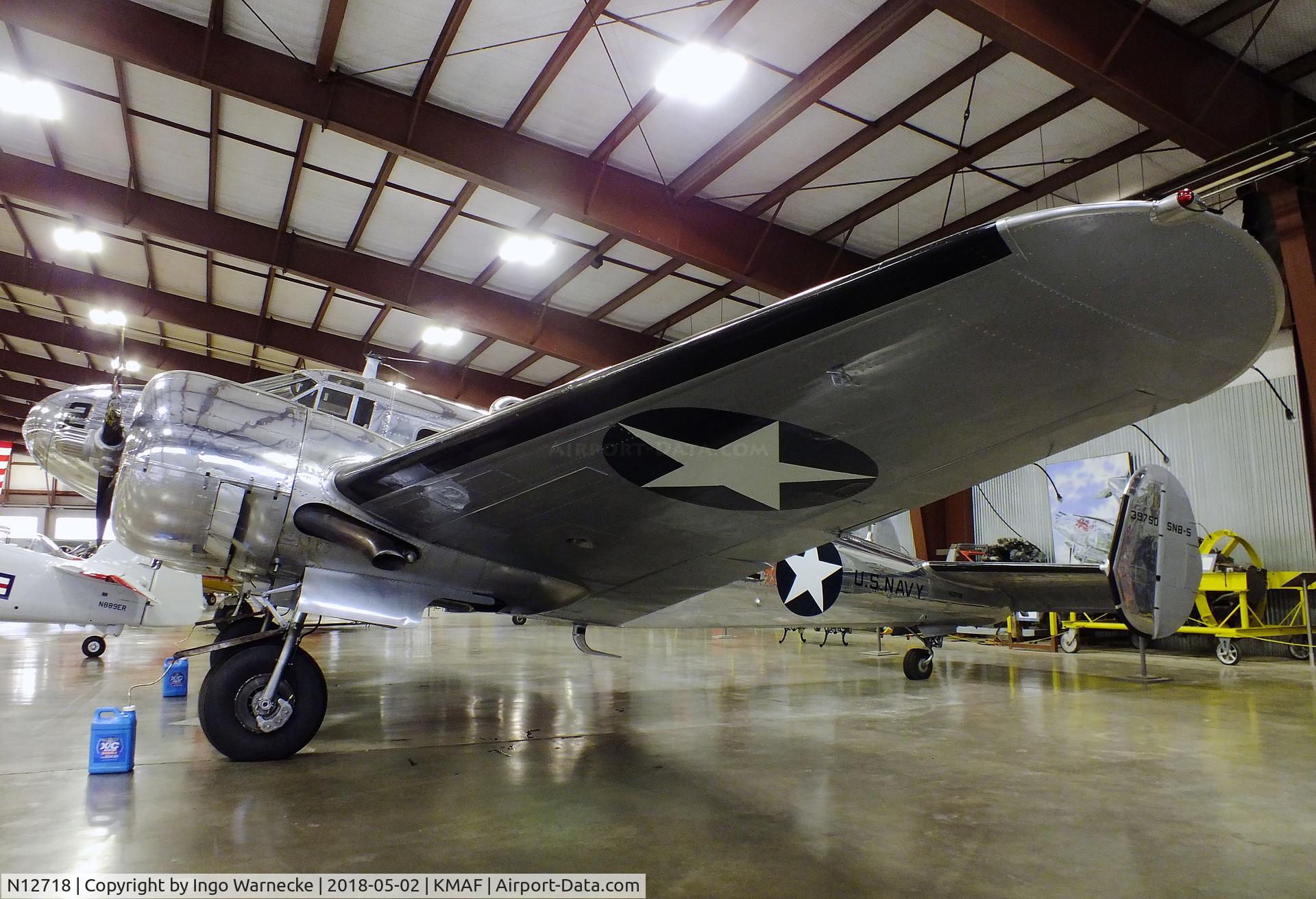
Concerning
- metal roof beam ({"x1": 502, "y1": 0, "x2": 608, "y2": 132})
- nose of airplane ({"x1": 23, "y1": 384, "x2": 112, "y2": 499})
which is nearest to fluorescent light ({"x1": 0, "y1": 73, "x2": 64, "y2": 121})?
metal roof beam ({"x1": 502, "y1": 0, "x2": 608, "y2": 132})

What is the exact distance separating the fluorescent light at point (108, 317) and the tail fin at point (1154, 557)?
21.5 metres

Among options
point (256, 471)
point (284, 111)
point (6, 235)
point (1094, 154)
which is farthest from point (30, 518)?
point (1094, 154)

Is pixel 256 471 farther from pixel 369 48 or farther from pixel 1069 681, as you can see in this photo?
pixel 1069 681

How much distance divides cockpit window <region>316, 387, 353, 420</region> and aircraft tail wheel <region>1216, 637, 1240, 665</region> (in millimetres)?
13609

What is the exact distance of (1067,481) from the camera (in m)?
16.1

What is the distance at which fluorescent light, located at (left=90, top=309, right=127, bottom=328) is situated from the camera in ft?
61.6

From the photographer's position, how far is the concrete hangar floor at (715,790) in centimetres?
270

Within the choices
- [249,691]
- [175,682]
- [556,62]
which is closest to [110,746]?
[249,691]

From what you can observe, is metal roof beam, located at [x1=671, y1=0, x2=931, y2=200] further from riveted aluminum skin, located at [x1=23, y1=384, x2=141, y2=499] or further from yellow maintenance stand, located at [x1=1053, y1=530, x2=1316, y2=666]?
yellow maintenance stand, located at [x1=1053, y1=530, x2=1316, y2=666]

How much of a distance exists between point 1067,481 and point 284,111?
53.6 ft

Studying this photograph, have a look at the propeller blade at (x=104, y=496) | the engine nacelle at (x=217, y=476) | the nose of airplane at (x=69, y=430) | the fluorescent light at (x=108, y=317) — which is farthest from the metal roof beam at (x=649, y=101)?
the fluorescent light at (x=108, y=317)

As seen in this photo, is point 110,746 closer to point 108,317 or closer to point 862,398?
point 862,398

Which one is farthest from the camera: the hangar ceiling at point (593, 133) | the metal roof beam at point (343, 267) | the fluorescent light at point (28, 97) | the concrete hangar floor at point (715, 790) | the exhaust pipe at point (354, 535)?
the metal roof beam at point (343, 267)

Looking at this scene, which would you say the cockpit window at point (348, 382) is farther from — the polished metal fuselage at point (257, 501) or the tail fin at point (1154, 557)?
the tail fin at point (1154, 557)
